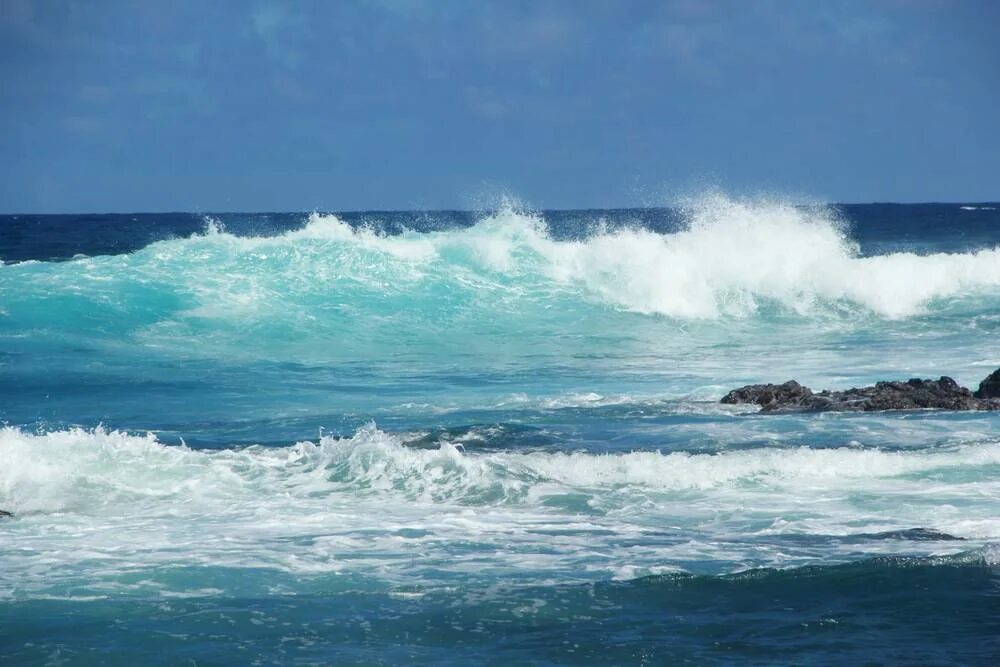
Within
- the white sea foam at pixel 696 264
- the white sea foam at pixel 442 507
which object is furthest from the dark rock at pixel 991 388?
the white sea foam at pixel 696 264

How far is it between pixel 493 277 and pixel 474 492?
19.8m

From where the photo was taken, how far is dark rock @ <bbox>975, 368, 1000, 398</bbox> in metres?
14.9

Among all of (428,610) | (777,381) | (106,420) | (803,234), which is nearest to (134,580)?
(428,610)

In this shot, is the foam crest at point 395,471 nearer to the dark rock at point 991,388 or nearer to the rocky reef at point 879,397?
the rocky reef at point 879,397

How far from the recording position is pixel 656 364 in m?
20.3

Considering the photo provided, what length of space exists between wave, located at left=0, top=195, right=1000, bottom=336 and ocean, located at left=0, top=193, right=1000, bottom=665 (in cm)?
36

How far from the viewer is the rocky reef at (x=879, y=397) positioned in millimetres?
14484

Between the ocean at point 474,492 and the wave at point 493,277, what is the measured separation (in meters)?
0.36

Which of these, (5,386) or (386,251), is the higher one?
(386,251)

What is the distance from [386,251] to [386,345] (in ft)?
26.3

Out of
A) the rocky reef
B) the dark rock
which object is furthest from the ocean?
the dark rock

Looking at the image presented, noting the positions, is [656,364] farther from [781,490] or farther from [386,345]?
[781,490]

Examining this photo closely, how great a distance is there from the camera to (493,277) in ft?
99.5

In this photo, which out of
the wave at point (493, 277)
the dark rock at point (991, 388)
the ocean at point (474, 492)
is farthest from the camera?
the wave at point (493, 277)
